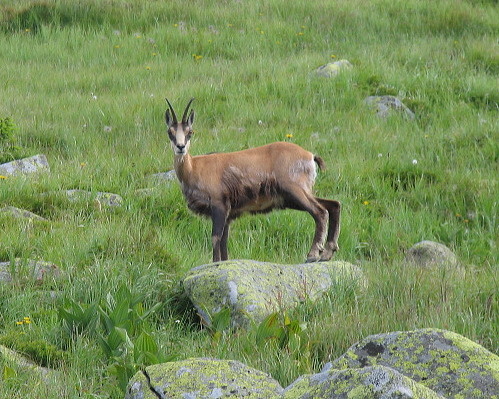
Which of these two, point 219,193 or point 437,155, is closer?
point 219,193

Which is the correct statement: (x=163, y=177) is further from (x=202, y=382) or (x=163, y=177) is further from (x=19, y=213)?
(x=202, y=382)

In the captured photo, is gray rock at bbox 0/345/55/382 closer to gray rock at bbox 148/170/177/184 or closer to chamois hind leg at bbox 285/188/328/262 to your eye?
chamois hind leg at bbox 285/188/328/262

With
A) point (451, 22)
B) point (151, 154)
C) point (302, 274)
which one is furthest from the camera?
point (451, 22)

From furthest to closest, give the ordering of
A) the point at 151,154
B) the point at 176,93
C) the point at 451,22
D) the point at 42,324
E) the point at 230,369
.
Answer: the point at 451,22 → the point at 176,93 → the point at 151,154 → the point at 42,324 → the point at 230,369

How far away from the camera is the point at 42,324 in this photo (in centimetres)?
523

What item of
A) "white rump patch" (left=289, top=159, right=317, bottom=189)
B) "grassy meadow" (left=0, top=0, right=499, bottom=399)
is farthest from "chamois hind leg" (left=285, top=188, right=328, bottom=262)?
"grassy meadow" (left=0, top=0, right=499, bottom=399)

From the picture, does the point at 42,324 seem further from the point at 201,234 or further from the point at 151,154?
the point at 151,154

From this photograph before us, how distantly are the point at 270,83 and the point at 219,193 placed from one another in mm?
5916

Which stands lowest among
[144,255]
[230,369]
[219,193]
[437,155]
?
[437,155]

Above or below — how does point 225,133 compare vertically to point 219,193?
below

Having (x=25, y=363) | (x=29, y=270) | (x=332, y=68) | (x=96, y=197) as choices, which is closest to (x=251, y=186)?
(x=29, y=270)

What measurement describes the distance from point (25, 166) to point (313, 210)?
4.04 m

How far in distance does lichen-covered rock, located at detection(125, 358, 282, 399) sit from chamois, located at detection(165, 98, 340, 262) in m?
3.25

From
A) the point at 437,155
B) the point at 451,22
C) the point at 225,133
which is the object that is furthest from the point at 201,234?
the point at 451,22
